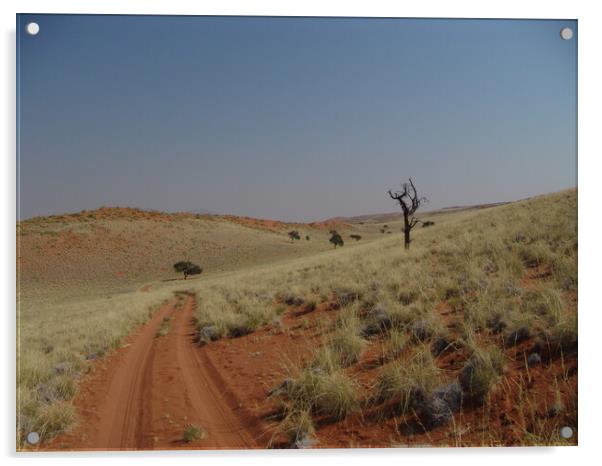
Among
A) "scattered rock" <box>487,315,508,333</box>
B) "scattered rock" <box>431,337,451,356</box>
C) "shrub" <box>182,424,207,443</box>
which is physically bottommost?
"shrub" <box>182,424,207,443</box>

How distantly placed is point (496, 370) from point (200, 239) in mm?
12488

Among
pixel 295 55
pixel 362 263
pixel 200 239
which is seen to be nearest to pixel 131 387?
pixel 295 55

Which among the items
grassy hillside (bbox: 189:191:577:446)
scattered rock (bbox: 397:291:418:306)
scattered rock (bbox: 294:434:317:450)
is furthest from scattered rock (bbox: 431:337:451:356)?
scattered rock (bbox: 294:434:317:450)

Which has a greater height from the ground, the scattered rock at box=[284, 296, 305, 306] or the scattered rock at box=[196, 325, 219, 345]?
the scattered rock at box=[284, 296, 305, 306]

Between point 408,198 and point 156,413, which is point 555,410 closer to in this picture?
point 408,198

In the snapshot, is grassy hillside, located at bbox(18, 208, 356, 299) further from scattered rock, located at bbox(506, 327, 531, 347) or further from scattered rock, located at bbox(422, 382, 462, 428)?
scattered rock, located at bbox(422, 382, 462, 428)

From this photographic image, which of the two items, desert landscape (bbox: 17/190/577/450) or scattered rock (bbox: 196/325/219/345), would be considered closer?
desert landscape (bbox: 17/190/577/450)

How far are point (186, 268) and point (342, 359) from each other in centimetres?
975

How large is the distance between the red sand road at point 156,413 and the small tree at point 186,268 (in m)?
6.70

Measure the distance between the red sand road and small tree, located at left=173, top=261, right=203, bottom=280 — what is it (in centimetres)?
670

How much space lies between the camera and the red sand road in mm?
4211

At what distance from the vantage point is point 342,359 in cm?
458

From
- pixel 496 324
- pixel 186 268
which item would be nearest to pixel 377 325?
pixel 496 324

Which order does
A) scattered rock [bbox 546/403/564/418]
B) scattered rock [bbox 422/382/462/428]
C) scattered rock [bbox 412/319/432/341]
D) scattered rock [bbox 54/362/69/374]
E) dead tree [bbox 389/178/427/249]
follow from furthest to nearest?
dead tree [bbox 389/178/427/249] < scattered rock [bbox 54/362/69/374] < scattered rock [bbox 412/319/432/341] < scattered rock [bbox 546/403/564/418] < scattered rock [bbox 422/382/462/428]
